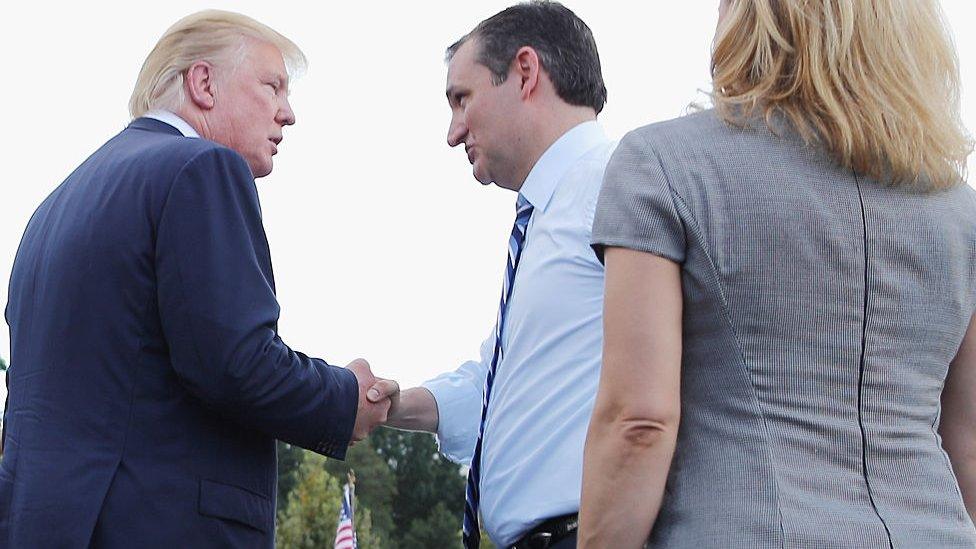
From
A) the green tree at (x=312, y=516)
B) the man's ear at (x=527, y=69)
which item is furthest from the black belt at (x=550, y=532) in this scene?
the green tree at (x=312, y=516)

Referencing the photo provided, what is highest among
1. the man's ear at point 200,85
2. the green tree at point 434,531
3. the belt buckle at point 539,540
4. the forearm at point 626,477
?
the man's ear at point 200,85

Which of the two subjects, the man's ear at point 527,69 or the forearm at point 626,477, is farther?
the man's ear at point 527,69

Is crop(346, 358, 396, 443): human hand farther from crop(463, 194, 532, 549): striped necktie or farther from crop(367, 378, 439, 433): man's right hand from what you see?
crop(463, 194, 532, 549): striped necktie

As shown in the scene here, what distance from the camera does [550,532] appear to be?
339 cm

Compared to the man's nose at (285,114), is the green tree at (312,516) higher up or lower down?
lower down

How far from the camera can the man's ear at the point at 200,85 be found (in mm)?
4109

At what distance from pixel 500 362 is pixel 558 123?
963 millimetres

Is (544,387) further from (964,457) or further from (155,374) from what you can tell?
(964,457)

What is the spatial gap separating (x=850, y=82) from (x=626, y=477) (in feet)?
2.80

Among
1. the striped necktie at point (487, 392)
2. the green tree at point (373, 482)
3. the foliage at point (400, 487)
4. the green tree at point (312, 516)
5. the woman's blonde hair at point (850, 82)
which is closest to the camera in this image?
the woman's blonde hair at point (850, 82)

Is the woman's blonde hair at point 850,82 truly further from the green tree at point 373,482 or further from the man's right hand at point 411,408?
the green tree at point 373,482

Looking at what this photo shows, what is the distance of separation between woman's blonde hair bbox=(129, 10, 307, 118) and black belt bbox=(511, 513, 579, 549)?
1.73 meters

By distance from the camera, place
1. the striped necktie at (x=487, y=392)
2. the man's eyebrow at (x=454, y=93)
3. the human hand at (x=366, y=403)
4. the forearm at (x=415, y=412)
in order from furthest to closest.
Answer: the forearm at (x=415, y=412) < the man's eyebrow at (x=454, y=93) < the human hand at (x=366, y=403) < the striped necktie at (x=487, y=392)

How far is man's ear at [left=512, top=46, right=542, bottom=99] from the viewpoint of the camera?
4316 millimetres
